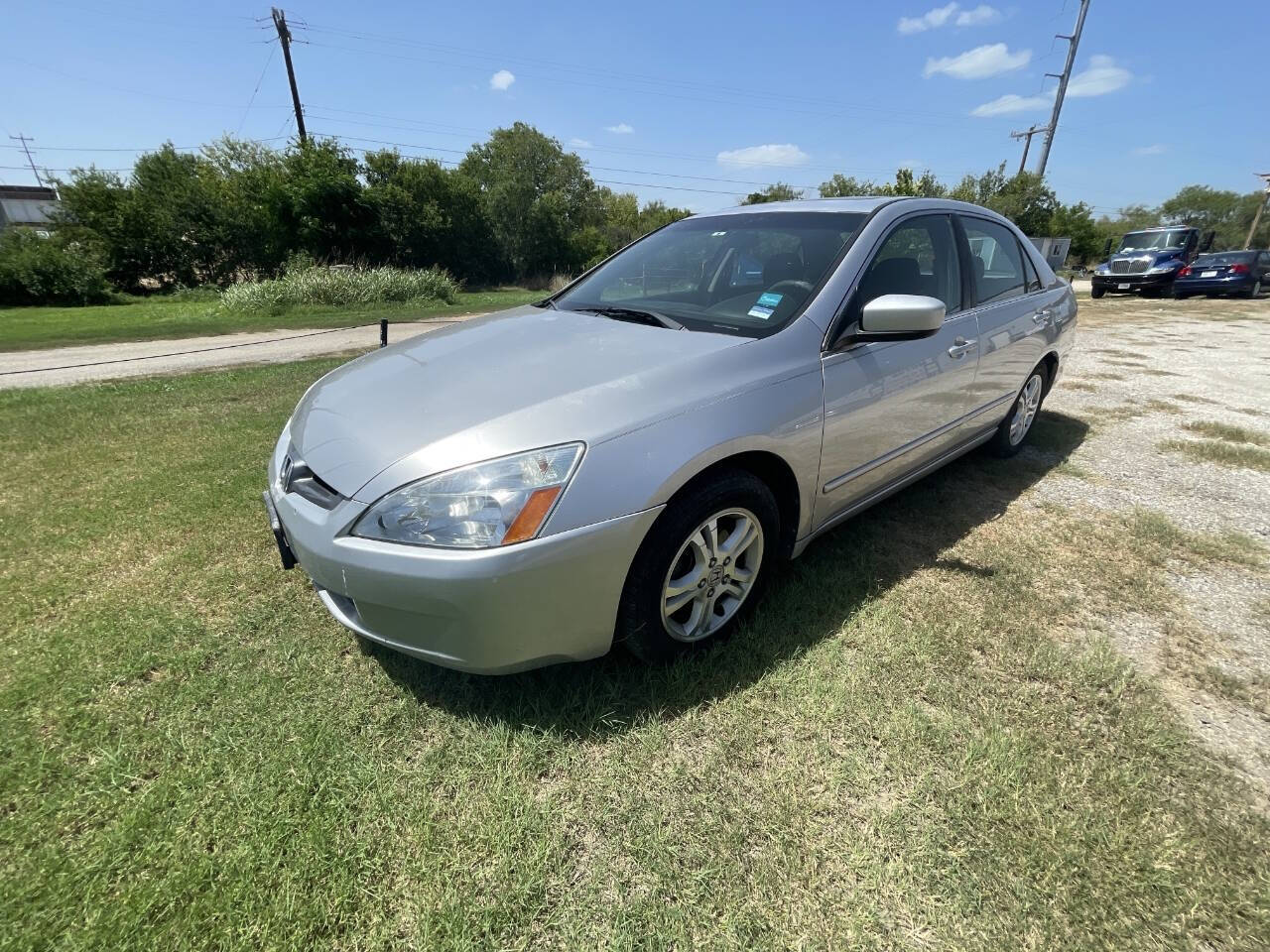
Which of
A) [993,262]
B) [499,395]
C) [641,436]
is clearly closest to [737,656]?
[641,436]

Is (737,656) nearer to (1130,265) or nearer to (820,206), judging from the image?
(820,206)

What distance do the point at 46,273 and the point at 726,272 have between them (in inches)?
1113

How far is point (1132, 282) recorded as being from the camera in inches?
722

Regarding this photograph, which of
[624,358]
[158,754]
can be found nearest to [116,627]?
[158,754]

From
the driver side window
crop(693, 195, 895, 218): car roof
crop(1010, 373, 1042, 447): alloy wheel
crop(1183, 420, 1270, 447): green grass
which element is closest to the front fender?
the driver side window

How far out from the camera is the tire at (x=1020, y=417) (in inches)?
157

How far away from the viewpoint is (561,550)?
5.44ft

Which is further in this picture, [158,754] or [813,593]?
[813,593]

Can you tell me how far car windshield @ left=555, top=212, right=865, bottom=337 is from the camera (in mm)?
2422

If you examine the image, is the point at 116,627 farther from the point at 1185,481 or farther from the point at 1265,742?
the point at 1185,481

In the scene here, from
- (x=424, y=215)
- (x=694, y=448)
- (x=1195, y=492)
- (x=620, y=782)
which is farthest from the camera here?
(x=424, y=215)

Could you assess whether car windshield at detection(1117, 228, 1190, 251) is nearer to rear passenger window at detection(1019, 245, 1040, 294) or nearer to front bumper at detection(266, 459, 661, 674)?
rear passenger window at detection(1019, 245, 1040, 294)

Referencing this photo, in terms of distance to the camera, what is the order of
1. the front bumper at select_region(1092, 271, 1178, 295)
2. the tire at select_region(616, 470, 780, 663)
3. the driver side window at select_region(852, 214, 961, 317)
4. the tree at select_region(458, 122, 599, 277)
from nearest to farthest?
1. the tire at select_region(616, 470, 780, 663)
2. the driver side window at select_region(852, 214, 961, 317)
3. the front bumper at select_region(1092, 271, 1178, 295)
4. the tree at select_region(458, 122, 599, 277)

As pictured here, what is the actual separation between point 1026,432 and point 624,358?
3.88 metres
